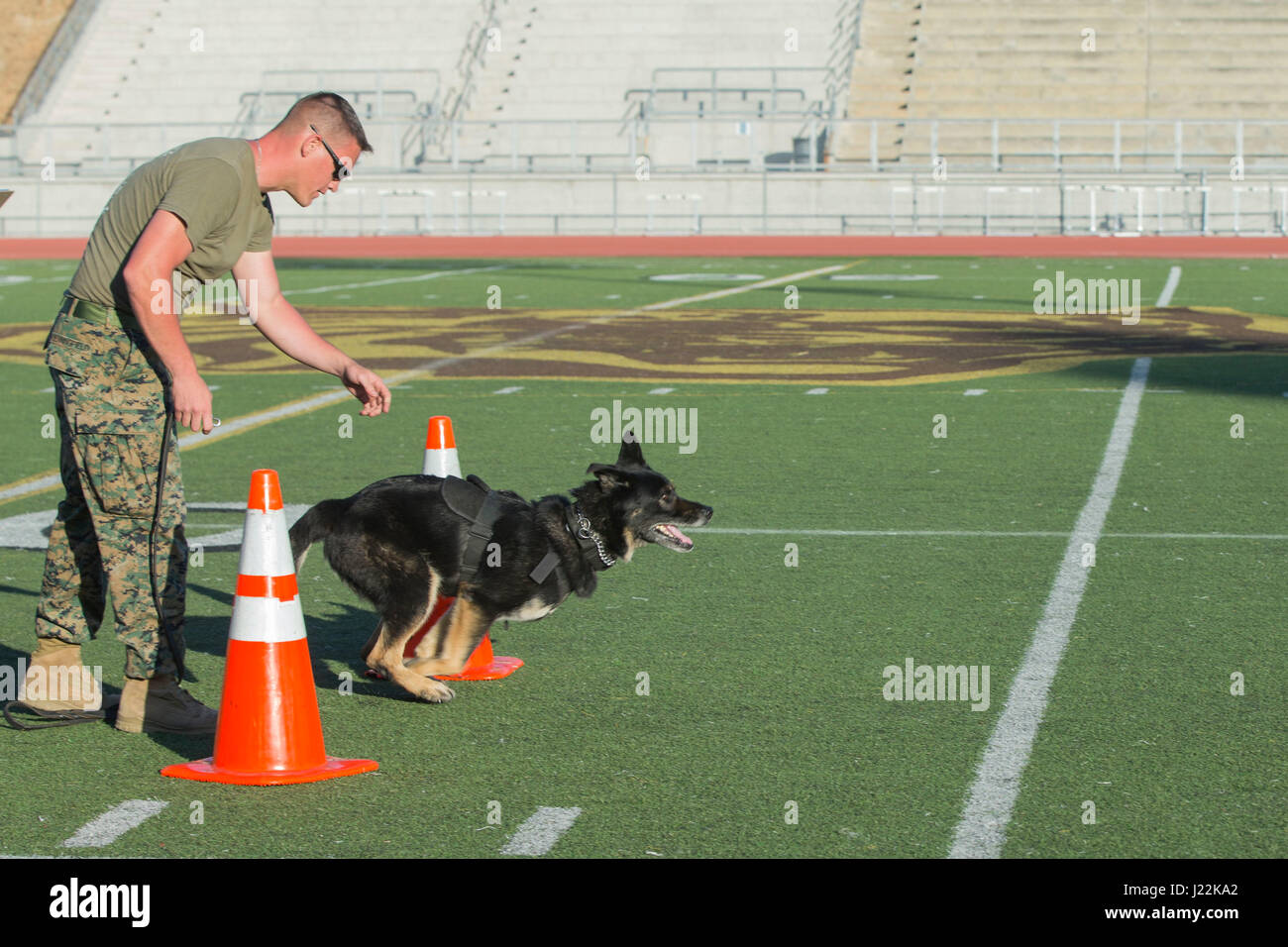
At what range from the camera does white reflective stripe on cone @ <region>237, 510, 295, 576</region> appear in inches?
205

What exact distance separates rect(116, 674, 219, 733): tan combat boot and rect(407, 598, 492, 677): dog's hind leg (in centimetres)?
75

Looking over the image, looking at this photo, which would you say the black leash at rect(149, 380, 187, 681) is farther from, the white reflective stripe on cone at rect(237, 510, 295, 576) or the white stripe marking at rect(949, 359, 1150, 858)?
the white stripe marking at rect(949, 359, 1150, 858)

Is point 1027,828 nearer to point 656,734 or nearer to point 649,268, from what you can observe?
point 656,734

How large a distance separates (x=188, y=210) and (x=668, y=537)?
75.4 inches

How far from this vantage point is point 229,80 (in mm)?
47125

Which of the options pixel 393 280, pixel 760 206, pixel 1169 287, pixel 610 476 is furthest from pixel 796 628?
pixel 760 206

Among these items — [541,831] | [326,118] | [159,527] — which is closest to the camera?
[541,831]

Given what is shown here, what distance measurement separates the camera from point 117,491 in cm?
535

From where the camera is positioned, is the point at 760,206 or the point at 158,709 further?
the point at 760,206

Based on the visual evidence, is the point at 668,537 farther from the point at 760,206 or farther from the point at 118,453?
the point at 760,206

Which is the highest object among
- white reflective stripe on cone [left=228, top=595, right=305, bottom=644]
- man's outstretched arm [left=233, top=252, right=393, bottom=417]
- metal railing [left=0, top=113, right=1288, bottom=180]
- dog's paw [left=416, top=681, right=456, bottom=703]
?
metal railing [left=0, top=113, right=1288, bottom=180]

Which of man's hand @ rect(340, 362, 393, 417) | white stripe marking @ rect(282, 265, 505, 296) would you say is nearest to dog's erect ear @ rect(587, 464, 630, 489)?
man's hand @ rect(340, 362, 393, 417)
